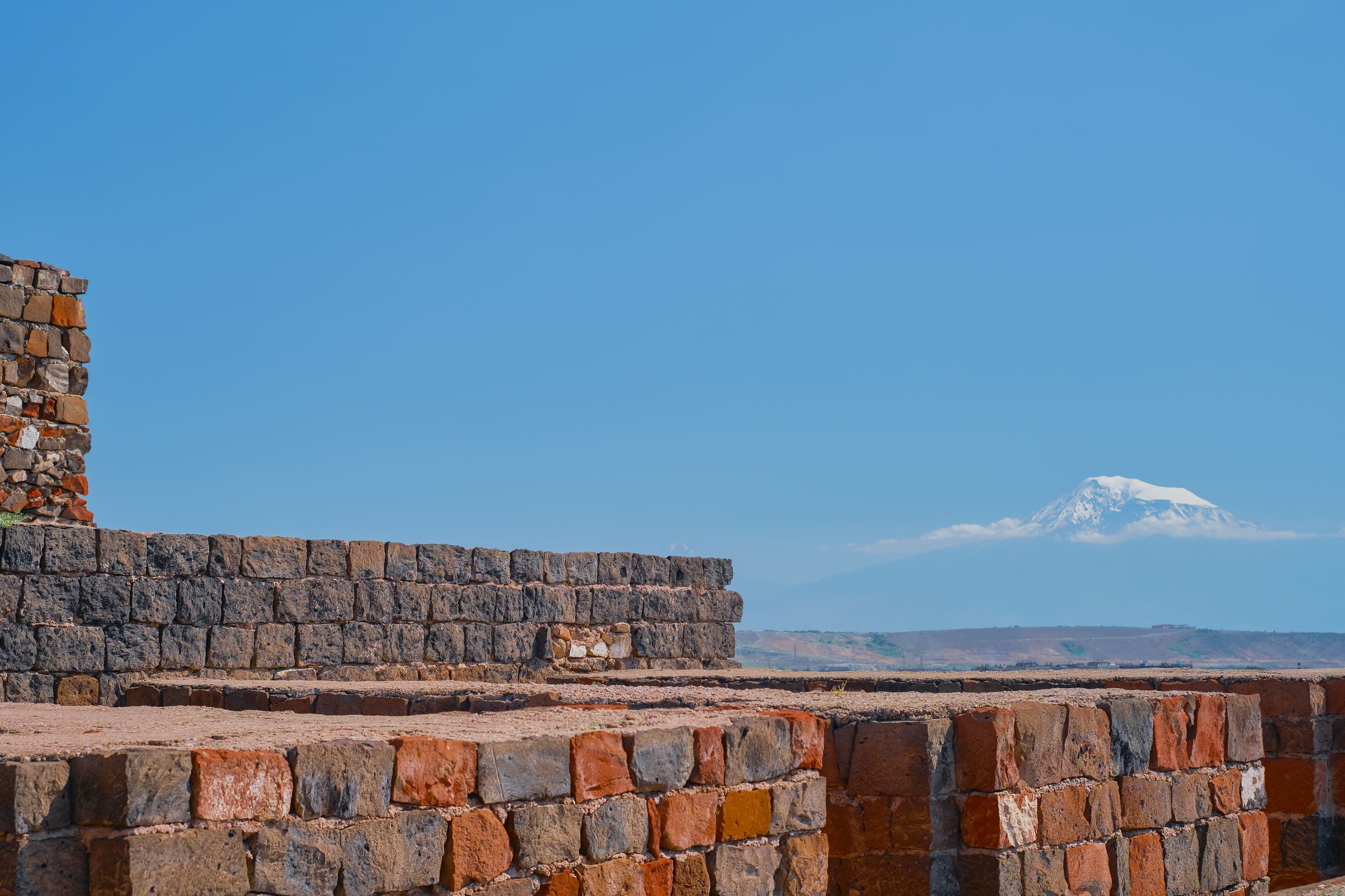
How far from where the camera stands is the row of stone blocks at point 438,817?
3.32m

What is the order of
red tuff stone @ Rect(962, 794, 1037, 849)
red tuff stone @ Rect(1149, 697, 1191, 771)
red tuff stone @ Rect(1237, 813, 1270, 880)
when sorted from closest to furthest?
red tuff stone @ Rect(962, 794, 1037, 849) < red tuff stone @ Rect(1149, 697, 1191, 771) < red tuff stone @ Rect(1237, 813, 1270, 880)

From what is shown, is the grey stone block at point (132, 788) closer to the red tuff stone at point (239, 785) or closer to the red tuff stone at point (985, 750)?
the red tuff stone at point (239, 785)

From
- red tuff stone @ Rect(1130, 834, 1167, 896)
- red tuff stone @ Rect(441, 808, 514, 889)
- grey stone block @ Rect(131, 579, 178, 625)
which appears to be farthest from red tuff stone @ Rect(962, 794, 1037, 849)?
grey stone block @ Rect(131, 579, 178, 625)

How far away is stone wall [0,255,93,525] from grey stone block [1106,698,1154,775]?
32.9 ft

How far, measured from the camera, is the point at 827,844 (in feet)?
18.0

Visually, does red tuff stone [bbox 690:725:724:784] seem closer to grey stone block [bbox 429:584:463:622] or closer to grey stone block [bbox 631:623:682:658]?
grey stone block [bbox 429:584:463:622]

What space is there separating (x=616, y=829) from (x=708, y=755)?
1.58 ft

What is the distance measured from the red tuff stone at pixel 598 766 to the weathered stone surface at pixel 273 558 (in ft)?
22.5

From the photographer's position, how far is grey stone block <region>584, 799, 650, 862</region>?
4.35 m

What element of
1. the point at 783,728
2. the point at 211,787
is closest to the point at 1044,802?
the point at 783,728

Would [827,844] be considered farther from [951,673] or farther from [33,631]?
[33,631]

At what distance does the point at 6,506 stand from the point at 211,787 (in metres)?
10.1

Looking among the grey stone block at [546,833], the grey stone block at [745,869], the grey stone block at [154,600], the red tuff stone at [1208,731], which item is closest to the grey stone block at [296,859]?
the grey stone block at [546,833]

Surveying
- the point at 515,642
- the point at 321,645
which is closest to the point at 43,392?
the point at 321,645
